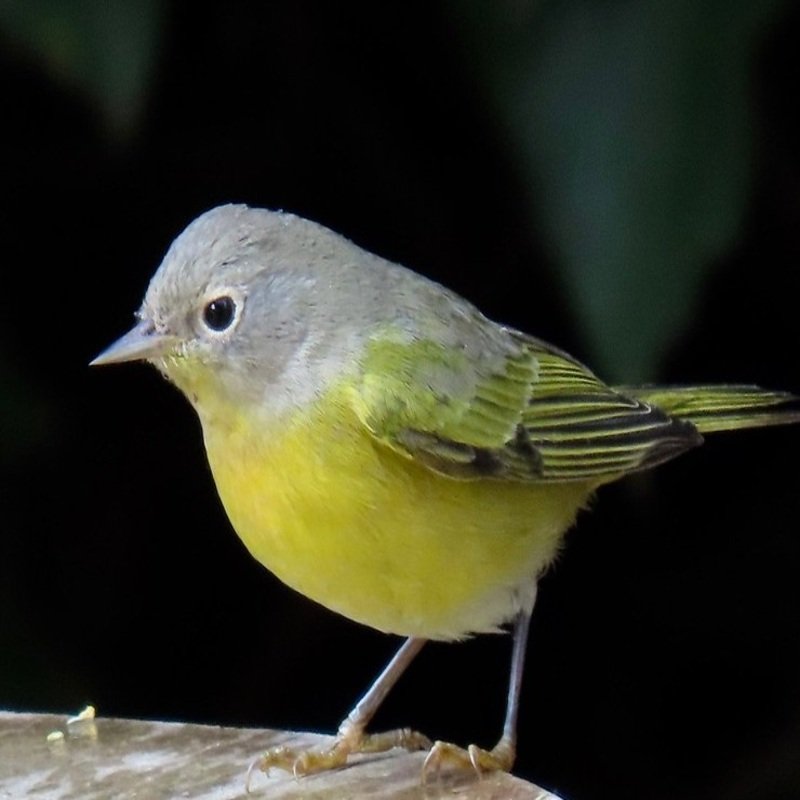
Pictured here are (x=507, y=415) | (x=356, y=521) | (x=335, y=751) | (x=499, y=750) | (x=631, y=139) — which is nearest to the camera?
(x=356, y=521)

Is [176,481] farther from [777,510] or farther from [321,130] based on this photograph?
[777,510]

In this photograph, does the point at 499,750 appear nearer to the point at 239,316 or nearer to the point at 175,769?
the point at 175,769

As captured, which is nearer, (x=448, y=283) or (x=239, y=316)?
(x=239, y=316)

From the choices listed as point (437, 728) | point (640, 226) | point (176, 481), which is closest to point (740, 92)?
point (640, 226)

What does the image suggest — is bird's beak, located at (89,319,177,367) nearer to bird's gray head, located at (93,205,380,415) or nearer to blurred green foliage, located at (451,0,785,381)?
bird's gray head, located at (93,205,380,415)

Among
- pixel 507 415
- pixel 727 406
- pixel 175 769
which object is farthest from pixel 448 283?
pixel 175 769

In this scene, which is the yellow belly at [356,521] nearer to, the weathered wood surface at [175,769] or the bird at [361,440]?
the bird at [361,440]
